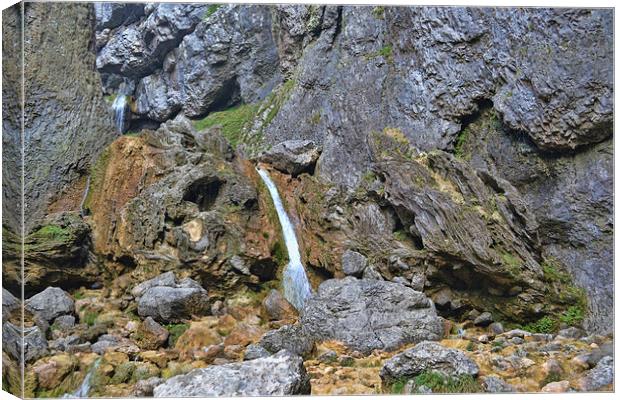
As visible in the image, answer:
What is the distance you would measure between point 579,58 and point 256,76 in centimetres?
1408

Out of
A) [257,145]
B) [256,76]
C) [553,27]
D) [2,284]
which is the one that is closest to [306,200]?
[257,145]

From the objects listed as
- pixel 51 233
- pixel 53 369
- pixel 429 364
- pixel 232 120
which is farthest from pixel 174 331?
pixel 232 120

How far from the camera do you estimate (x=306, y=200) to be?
13945mm

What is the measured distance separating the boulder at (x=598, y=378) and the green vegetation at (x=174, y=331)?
555 cm

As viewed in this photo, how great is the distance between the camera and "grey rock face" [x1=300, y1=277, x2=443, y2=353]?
9.26 m

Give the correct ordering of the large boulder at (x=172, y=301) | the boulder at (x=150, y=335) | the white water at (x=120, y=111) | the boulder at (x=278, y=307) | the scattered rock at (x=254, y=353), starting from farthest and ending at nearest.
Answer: the white water at (x=120, y=111)
the boulder at (x=278, y=307)
the large boulder at (x=172, y=301)
the boulder at (x=150, y=335)
the scattered rock at (x=254, y=353)

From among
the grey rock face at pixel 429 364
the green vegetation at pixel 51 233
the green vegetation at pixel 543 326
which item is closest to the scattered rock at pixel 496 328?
the green vegetation at pixel 543 326

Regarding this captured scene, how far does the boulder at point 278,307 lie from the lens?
32.9ft

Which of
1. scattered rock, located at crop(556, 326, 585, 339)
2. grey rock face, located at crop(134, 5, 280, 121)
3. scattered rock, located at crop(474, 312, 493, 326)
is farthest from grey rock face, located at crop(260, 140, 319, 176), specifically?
scattered rock, located at crop(556, 326, 585, 339)

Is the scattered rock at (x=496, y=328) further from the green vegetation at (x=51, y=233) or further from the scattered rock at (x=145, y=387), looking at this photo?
the green vegetation at (x=51, y=233)

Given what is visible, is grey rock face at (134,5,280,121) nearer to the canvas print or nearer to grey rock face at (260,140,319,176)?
the canvas print

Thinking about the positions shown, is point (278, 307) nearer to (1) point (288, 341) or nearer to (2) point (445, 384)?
(1) point (288, 341)

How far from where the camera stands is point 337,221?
41.5ft

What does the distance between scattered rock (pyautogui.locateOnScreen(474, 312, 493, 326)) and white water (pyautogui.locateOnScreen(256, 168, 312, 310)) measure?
2.78 m
